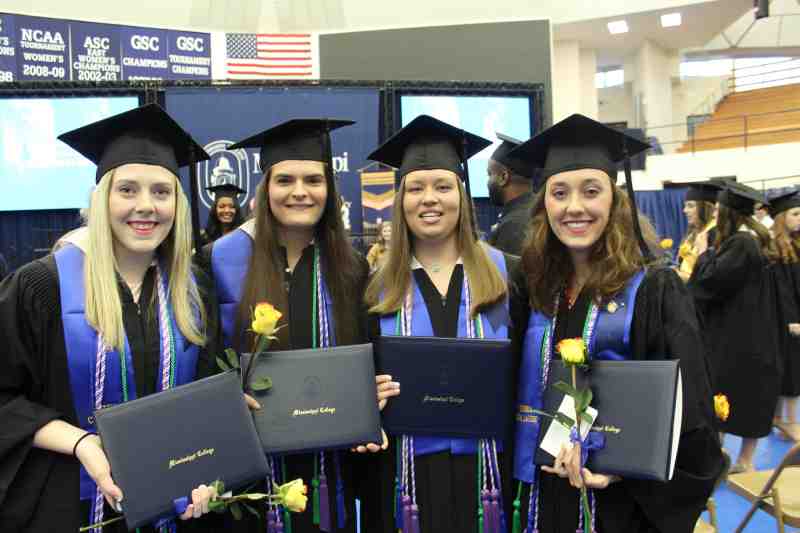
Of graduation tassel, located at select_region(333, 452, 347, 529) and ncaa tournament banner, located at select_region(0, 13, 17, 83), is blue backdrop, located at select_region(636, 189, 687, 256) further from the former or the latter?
graduation tassel, located at select_region(333, 452, 347, 529)

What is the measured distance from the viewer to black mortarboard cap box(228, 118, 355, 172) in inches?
95.1

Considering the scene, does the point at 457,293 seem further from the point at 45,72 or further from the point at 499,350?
the point at 45,72

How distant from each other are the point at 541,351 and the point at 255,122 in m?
5.22

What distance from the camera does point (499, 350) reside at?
200 cm

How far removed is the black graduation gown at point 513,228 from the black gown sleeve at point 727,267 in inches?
62.5

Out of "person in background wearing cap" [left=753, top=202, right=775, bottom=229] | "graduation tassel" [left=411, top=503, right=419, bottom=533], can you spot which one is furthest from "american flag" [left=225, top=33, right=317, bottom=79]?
"graduation tassel" [left=411, top=503, right=419, bottom=533]

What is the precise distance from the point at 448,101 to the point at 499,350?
5394 mm

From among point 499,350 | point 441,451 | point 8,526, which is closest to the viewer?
point 8,526

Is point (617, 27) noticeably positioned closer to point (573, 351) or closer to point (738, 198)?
point (738, 198)

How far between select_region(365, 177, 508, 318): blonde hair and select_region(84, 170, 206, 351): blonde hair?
1.91 ft

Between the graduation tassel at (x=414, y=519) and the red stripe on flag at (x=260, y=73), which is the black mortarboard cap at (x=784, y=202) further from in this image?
the red stripe on flag at (x=260, y=73)

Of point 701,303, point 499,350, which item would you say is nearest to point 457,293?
point 499,350

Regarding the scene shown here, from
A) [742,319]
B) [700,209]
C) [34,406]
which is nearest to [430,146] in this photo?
[34,406]

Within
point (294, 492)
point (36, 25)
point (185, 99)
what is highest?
point (36, 25)
